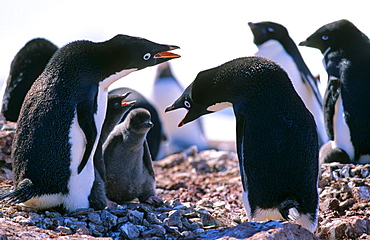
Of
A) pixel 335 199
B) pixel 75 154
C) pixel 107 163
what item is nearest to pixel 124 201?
pixel 107 163

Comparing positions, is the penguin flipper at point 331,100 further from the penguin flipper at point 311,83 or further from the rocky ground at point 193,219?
the penguin flipper at point 311,83

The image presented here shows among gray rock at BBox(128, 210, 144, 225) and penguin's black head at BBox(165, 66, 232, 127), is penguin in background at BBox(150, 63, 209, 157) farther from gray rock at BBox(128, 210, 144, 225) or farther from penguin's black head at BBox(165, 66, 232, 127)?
gray rock at BBox(128, 210, 144, 225)

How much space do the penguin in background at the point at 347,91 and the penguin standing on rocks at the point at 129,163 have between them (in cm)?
243

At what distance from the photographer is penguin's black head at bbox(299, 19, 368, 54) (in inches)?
263

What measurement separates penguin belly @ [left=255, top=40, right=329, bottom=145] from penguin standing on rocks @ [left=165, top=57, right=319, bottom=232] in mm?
4699

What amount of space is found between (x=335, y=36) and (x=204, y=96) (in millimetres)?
2803

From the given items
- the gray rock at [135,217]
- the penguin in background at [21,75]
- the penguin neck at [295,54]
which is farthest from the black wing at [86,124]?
the penguin neck at [295,54]

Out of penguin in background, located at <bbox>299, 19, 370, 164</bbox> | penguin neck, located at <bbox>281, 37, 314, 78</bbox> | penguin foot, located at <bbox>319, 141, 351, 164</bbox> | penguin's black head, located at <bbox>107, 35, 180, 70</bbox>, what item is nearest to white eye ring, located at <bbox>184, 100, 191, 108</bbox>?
penguin's black head, located at <bbox>107, 35, 180, 70</bbox>

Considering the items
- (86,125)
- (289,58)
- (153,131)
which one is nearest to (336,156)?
(289,58)

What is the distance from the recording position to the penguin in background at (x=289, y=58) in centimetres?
910

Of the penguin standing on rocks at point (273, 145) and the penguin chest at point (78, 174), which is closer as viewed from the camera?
the penguin standing on rocks at point (273, 145)

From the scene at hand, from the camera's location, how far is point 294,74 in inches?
361

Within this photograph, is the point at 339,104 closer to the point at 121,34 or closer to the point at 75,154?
the point at 121,34

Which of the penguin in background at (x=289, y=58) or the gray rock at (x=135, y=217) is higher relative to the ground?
the penguin in background at (x=289, y=58)
